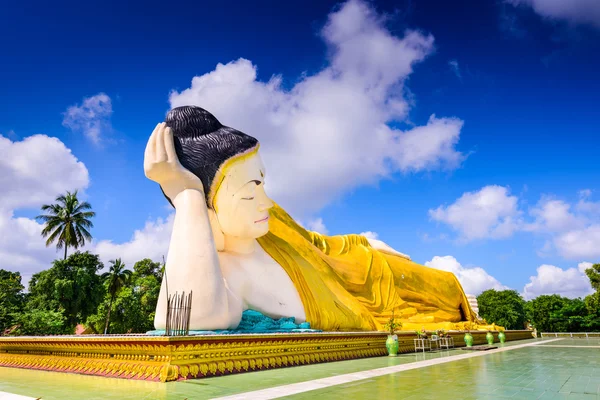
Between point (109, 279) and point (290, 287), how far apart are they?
60.2 feet

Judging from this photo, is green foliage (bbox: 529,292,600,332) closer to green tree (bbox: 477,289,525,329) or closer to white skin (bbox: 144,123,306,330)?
green tree (bbox: 477,289,525,329)

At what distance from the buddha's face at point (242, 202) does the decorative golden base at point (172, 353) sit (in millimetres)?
3050

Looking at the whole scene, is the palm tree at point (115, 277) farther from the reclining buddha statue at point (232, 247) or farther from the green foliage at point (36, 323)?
the reclining buddha statue at point (232, 247)

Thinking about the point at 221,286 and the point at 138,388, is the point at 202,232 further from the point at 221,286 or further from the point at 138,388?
the point at 138,388

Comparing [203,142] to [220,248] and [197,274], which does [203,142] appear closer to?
[220,248]

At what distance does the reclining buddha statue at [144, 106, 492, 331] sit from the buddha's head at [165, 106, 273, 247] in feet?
0.07

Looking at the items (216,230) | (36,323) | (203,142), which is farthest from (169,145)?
(36,323)

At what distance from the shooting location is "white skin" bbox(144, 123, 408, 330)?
7.81 metres

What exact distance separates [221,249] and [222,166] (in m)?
2.01

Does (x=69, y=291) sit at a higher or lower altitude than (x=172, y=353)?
higher

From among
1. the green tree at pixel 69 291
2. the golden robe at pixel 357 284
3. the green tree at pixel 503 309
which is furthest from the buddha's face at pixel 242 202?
the green tree at pixel 503 309

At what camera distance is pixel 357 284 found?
13195 mm

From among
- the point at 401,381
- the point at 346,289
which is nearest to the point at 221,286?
the point at 401,381

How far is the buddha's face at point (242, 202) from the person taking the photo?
9.41m
